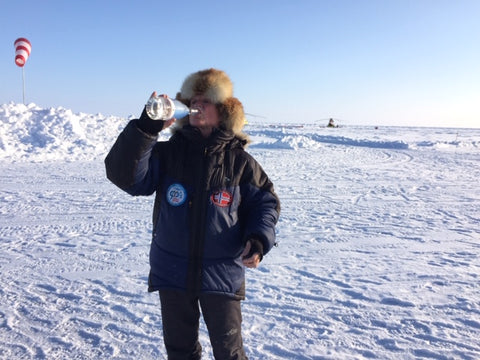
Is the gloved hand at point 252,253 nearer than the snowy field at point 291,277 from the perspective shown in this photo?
Yes

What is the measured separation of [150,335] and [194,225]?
4.48ft

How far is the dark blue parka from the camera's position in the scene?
5.17ft

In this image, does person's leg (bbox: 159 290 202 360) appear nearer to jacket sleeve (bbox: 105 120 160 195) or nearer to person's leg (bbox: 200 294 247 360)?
person's leg (bbox: 200 294 247 360)

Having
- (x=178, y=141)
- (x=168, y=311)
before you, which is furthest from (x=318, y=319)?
(x=178, y=141)

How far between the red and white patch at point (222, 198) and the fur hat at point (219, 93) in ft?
1.02

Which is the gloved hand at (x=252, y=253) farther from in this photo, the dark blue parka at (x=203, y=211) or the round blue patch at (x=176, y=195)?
the round blue patch at (x=176, y=195)

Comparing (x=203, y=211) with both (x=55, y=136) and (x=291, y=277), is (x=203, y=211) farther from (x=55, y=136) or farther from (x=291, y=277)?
(x=55, y=136)

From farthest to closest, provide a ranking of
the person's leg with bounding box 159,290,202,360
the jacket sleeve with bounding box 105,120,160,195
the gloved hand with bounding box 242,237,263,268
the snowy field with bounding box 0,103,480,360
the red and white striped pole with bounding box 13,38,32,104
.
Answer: the red and white striped pole with bounding box 13,38,32,104, the snowy field with bounding box 0,103,480,360, the person's leg with bounding box 159,290,202,360, the gloved hand with bounding box 242,237,263,268, the jacket sleeve with bounding box 105,120,160,195

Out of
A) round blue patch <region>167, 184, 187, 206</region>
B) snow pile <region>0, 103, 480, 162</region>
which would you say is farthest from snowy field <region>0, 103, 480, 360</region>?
snow pile <region>0, 103, 480, 162</region>

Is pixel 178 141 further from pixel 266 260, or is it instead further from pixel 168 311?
pixel 266 260

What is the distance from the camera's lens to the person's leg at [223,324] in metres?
1.59

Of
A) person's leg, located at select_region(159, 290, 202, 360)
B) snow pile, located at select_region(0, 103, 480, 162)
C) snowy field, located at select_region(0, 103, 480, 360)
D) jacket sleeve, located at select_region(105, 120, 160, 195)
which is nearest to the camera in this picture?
jacket sleeve, located at select_region(105, 120, 160, 195)

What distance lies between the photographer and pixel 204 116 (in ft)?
5.45

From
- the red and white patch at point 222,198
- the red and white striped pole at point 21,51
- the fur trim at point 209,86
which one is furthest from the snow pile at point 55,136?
the red and white patch at point 222,198
